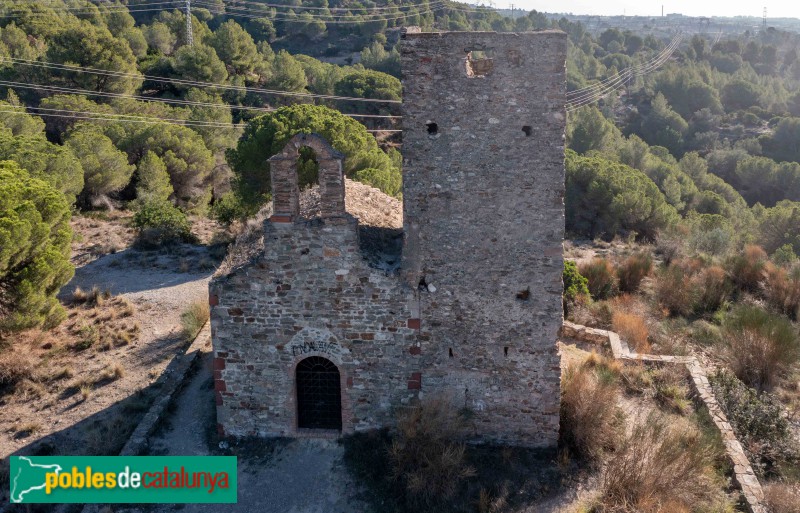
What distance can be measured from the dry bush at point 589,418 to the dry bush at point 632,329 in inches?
177

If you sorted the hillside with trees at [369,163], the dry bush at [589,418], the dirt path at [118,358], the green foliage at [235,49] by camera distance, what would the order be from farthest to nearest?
the green foliage at [235,49] < the hillside with trees at [369,163] < the dirt path at [118,358] < the dry bush at [589,418]

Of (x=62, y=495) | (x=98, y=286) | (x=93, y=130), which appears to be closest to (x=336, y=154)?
(x=62, y=495)

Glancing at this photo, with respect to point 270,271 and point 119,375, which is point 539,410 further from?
point 119,375

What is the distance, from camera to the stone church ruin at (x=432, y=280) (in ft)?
25.7

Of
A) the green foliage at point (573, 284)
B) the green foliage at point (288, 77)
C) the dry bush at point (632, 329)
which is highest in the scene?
the green foliage at point (288, 77)

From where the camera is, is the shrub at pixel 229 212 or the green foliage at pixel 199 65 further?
the green foliage at pixel 199 65

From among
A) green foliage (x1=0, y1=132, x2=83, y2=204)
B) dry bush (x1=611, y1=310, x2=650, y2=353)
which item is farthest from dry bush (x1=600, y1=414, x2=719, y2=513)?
green foliage (x1=0, y1=132, x2=83, y2=204)

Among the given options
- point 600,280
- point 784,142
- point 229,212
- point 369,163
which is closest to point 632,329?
point 600,280

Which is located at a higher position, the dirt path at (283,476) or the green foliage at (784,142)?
the green foliage at (784,142)

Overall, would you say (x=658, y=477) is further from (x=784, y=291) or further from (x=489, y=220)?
(x=784, y=291)

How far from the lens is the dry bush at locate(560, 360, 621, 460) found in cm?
893

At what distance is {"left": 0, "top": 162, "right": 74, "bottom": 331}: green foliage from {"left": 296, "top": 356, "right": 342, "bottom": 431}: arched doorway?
7076 millimetres

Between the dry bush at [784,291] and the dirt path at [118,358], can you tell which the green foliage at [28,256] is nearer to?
the dirt path at [118,358]

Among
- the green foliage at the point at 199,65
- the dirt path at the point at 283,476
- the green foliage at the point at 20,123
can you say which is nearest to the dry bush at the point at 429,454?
the dirt path at the point at 283,476
